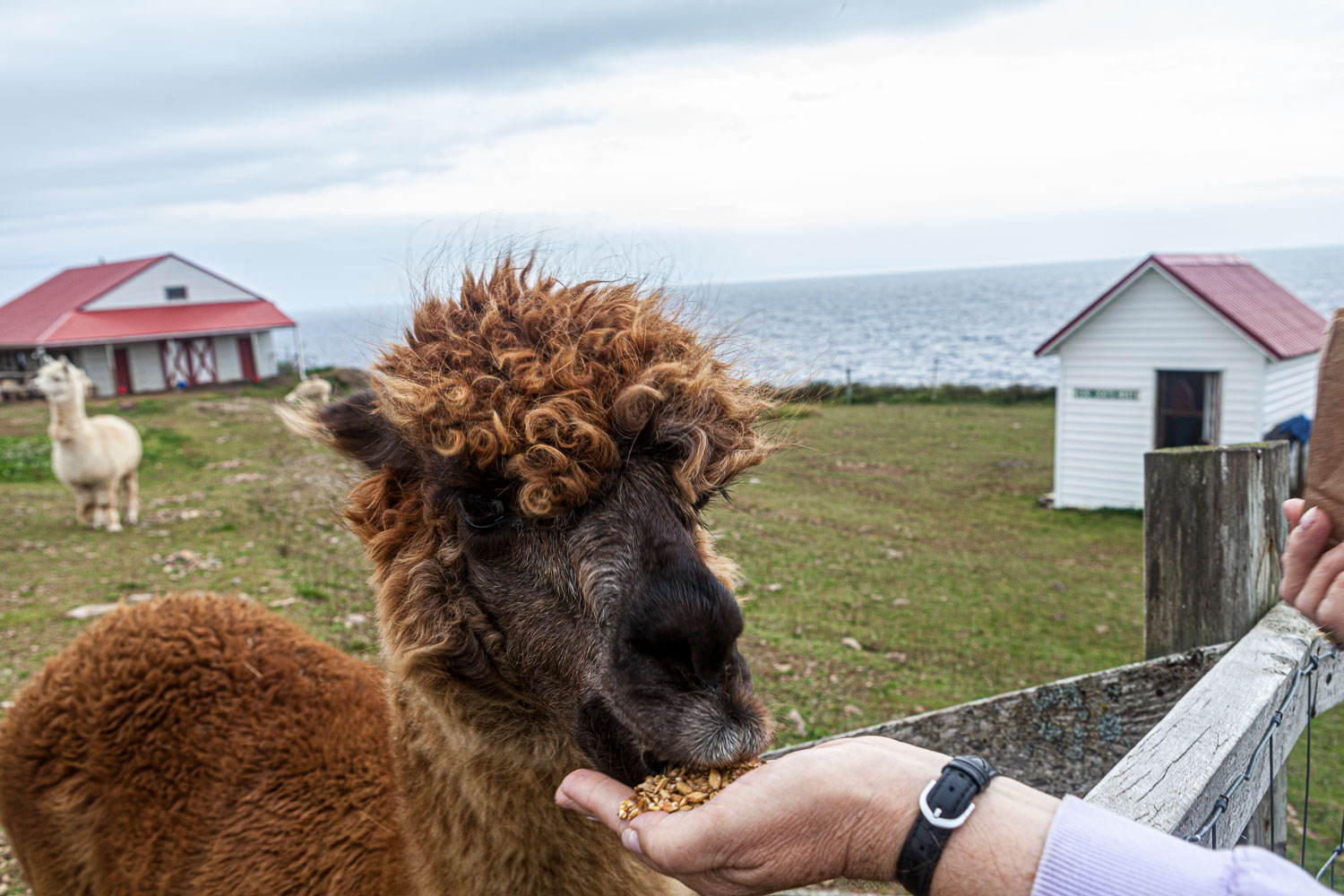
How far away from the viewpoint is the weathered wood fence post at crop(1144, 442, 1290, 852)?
2.60 m

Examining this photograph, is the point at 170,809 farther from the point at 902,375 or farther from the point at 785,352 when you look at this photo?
the point at 902,375

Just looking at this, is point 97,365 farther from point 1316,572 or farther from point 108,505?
point 1316,572

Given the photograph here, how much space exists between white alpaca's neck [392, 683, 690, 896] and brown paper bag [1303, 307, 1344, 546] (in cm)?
178

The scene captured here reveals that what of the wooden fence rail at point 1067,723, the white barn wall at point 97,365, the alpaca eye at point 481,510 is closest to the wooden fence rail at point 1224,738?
the wooden fence rail at point 1067,723

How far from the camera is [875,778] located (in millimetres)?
1397

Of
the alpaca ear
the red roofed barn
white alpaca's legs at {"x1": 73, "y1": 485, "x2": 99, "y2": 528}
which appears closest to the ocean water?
the alpaca ear

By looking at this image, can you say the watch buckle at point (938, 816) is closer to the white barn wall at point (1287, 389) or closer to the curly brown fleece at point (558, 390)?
the curly brown fleece at point (558, 390)

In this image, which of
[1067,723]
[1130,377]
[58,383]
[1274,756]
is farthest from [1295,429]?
[58,383]

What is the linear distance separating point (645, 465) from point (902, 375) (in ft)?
178

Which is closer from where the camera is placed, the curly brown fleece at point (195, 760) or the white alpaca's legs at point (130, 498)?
the curly brown fleece at point (195, 760)

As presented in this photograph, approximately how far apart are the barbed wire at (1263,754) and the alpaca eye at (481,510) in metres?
1.67

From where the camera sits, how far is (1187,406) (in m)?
17.6

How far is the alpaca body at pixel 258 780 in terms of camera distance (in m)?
2.42

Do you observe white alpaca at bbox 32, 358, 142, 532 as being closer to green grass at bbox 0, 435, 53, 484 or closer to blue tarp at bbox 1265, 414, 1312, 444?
green grass at bbox 0, 435, 53, 484
